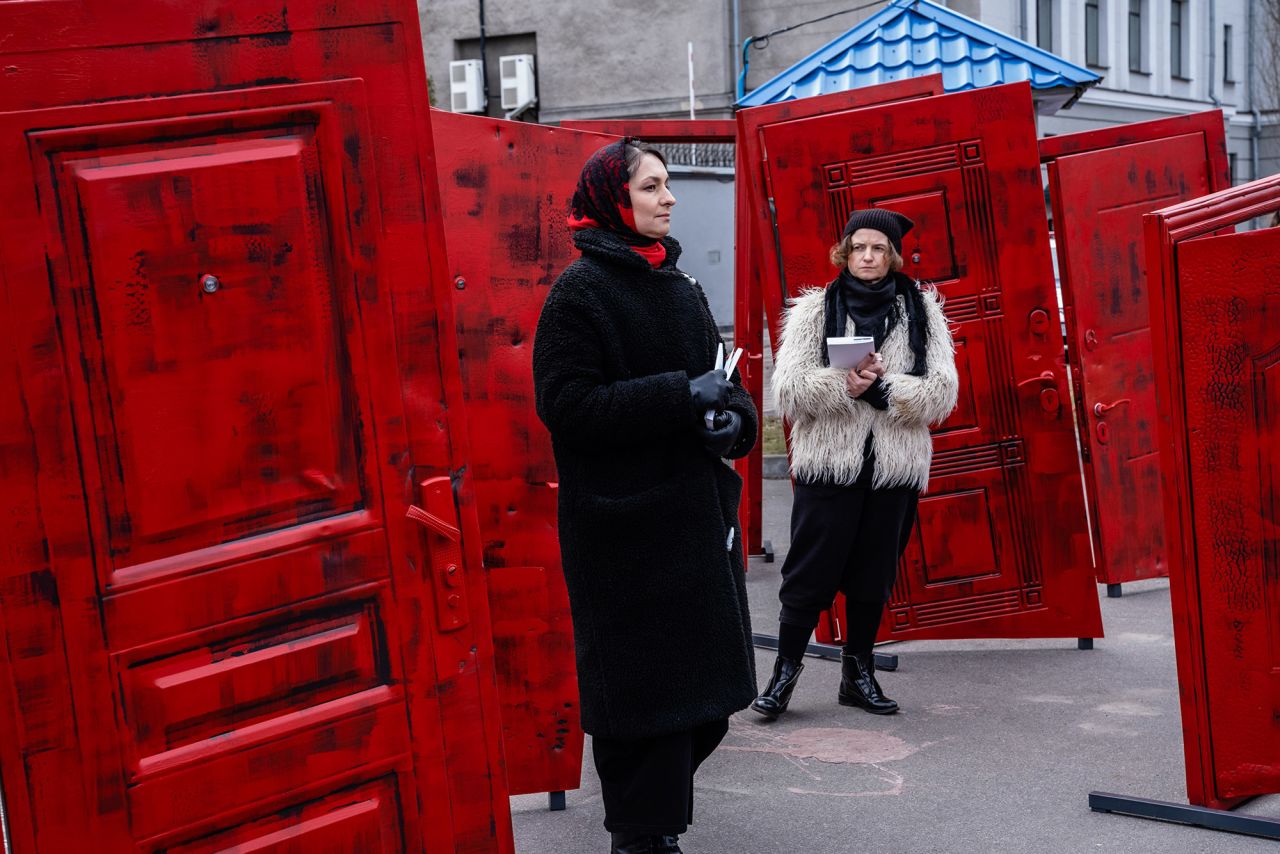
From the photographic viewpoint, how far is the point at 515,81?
29375mm

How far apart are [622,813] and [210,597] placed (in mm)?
1340

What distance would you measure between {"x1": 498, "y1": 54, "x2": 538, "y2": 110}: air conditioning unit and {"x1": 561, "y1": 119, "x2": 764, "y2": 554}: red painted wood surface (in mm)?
22840

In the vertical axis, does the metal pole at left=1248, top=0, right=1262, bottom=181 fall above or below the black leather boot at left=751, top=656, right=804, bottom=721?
above

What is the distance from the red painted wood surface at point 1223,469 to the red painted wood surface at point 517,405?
1.75 meters

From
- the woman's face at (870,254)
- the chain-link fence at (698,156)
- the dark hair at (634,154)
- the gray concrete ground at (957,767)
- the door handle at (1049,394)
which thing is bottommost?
the gray concrete ground at (957,767)

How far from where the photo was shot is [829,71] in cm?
1004

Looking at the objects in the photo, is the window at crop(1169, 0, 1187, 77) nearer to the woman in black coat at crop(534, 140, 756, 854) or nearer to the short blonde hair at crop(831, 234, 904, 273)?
the short blonde hair at crop(831, 234, 904, 273)

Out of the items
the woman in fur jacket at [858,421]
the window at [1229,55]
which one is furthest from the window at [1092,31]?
the woman in fur jacket at [858,421]

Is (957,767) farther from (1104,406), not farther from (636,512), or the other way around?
(1104,406)

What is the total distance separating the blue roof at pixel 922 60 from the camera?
957 centimetres

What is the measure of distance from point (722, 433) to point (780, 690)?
2109 mm

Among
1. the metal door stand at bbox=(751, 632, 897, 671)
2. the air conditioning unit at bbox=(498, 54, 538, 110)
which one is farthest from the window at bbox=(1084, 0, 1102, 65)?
the metal door stand at bbox=(751, 632, 897, 671)

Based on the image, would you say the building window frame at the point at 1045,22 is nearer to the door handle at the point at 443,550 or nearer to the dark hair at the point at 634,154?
the dark hair at the point at 634,154

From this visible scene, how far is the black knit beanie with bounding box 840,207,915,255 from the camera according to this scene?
5.05m
